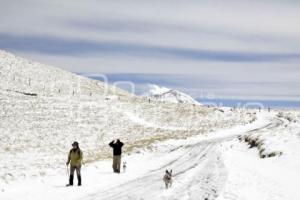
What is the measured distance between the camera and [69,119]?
76.2m

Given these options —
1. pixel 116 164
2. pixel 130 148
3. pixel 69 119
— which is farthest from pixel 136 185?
pixel 69 119

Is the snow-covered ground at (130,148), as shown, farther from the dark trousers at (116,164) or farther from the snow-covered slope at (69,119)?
the dark trousers at (116,164)

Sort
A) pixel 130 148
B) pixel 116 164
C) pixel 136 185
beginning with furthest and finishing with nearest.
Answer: pixel 130 148 < pixel 116 164 < pixel 136 185

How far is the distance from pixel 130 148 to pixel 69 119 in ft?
100.0

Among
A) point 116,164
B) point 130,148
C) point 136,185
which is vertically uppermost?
point 116,164

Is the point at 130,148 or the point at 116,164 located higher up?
the point at 116,164

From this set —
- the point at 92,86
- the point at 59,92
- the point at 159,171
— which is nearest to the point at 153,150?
the point at 159,171

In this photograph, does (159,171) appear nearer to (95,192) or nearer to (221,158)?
(221,158)

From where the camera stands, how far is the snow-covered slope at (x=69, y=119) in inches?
1956

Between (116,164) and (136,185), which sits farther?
(116,164)

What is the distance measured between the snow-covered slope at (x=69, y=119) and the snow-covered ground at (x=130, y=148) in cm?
14

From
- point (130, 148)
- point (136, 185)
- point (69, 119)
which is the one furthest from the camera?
point (69, 119)

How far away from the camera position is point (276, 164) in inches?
1145

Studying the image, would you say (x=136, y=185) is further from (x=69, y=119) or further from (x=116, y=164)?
(x=69, y=119)
